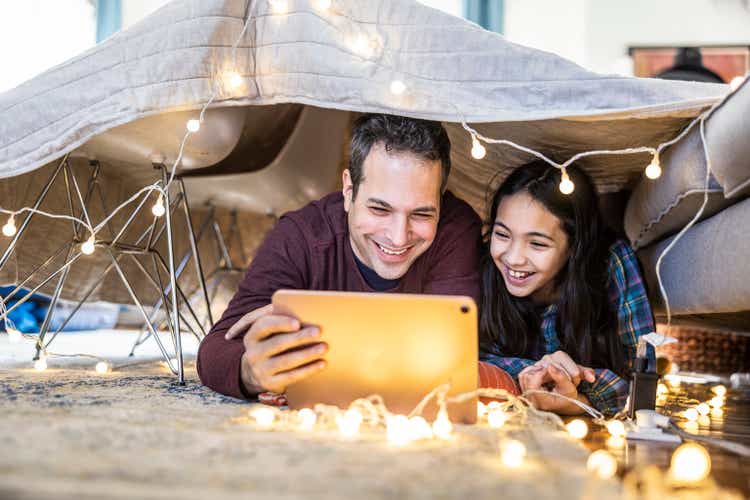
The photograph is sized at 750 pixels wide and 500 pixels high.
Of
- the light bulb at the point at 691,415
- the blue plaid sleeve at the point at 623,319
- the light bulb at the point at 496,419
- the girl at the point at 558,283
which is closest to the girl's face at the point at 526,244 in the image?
the girl at the point at 558,283

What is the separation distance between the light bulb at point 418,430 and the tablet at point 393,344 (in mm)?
92

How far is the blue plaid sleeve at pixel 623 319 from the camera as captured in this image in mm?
1134

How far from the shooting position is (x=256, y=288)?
1.19m

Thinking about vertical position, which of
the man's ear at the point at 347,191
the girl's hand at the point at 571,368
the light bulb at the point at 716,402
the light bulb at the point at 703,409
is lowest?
the light bulb at the point at 716,402

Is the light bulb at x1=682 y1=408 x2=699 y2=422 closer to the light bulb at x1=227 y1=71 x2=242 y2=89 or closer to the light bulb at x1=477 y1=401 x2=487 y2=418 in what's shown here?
the light bulb at x1=477 y1=401 x2=487 y2=418

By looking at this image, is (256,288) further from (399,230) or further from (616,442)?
(616,442)

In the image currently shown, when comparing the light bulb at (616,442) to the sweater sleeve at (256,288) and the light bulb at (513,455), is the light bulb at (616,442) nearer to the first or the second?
the light bulb at (513,455)

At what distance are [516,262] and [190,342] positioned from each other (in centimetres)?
171

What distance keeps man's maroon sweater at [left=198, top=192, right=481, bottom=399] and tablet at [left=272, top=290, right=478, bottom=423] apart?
0.99ft

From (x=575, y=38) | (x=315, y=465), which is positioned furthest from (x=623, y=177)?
(x=575, y=38)

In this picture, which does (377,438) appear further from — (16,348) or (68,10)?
(68,10)

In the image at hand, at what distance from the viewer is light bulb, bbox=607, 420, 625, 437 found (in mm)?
918

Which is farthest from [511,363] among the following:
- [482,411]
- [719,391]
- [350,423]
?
[719,391]

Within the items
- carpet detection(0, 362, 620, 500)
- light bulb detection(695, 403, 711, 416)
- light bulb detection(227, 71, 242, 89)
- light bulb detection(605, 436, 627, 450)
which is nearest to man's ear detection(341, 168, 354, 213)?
light bulb detection(227, 71, 242, 89)
